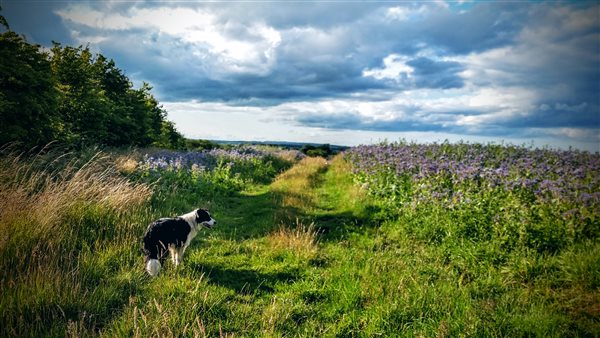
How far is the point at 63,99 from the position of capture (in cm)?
1739

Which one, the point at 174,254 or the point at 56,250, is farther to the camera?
the point at 174,254

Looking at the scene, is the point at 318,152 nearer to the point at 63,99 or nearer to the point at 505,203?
the point at 63,99

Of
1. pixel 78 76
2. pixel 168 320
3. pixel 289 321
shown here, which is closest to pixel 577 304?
pixel 289 321

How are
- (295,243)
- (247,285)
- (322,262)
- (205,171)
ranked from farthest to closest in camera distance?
(205,171)
(295,243)
(322,262)
(247,285)

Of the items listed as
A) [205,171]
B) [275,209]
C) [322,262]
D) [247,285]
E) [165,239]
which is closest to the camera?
[247,285]

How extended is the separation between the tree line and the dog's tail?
7034mm

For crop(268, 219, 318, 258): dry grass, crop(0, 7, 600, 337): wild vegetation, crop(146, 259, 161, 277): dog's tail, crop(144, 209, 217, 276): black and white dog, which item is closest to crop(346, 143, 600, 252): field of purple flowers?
crop(0, 7, 600, 337): wild vegetation

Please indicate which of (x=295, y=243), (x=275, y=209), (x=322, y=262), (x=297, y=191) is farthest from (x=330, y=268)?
(x=297, y=191)

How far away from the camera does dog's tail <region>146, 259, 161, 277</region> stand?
5152 mm

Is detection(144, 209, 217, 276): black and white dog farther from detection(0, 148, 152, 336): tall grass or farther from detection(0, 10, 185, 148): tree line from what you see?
detection(0, 10, 185, 148): tree line

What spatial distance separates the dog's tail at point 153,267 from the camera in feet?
16.9

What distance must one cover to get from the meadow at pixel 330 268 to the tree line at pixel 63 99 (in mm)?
3260

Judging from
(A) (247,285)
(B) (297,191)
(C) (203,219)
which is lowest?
(A) (247,285)

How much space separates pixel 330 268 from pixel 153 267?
2.98 m
